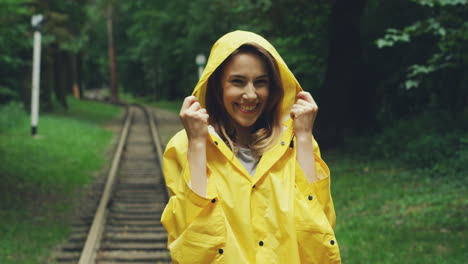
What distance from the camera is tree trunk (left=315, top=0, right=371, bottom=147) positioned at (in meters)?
12.9

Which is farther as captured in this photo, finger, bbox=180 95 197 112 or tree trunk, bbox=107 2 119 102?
tree trunk, bbox=107 2 119 102

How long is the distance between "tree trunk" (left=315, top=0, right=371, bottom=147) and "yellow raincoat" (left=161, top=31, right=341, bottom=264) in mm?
11184

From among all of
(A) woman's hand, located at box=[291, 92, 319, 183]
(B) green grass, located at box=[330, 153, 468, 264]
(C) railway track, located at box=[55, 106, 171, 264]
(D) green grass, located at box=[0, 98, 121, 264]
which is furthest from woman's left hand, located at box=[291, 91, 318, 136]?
(D) green grass, located at box=[0, 98, 121, 264]

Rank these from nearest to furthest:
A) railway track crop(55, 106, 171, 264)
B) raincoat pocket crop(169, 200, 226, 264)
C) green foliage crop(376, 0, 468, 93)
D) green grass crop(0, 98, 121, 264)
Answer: raincoat pocket crop(169, 200, 226, 264) < green foliage crop(376, 0, 468, 93) < railway track crop(55, 106, 171, 264) < green grass crop(0, 98, 121, 264)

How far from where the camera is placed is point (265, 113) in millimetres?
2414

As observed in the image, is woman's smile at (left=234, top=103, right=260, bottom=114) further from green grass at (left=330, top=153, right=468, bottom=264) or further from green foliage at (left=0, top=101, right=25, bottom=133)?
green foliage at (left=0, top=101, right=25, bottom=133)

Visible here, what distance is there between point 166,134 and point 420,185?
1228 cm

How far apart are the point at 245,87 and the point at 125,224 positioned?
6060mm

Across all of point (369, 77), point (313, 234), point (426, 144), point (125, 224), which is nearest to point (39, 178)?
point (125, 224)

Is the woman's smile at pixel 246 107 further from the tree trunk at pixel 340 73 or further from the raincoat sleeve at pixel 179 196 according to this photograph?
the tree trunk at pixel 340 73

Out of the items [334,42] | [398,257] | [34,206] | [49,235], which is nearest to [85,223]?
[49,235]

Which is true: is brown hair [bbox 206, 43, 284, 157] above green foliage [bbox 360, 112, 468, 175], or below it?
above

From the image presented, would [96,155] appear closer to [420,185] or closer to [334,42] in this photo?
[334,42]

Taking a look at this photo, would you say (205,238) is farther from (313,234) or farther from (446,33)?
(446,33)
